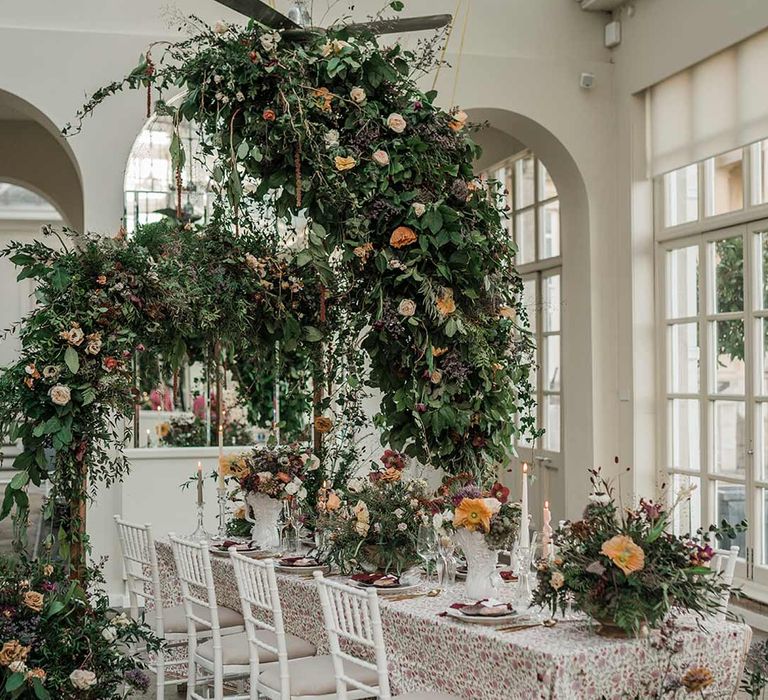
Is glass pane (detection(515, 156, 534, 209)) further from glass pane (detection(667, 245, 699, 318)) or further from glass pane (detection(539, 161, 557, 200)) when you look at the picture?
glass pane (detection(667, 245, 699, 318))

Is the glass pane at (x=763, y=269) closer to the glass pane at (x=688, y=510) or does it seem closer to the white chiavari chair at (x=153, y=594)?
the glass pane at (x=688, y=510)

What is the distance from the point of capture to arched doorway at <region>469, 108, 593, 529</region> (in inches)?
299

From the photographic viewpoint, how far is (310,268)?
5328mm

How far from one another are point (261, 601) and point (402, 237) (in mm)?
1742

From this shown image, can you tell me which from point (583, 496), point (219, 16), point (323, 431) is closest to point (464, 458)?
point (323, 431)

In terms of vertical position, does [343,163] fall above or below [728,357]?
above

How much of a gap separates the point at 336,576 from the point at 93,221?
11.4 feet

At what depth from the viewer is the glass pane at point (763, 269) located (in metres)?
6.35

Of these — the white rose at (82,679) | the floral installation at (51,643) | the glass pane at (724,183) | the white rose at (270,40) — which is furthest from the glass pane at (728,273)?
the white rose at (82,679)

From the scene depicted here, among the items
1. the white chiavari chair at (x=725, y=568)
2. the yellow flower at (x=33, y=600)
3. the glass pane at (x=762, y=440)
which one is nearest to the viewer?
the yellow flower at (x=33, y=600)

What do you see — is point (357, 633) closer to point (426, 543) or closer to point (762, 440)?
point (426, 543)

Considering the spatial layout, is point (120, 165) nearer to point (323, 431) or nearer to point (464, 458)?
point (323, 431)

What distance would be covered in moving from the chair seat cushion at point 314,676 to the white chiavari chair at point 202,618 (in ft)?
1.00

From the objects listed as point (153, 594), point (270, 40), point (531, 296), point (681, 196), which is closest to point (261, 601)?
point (153, 594)
